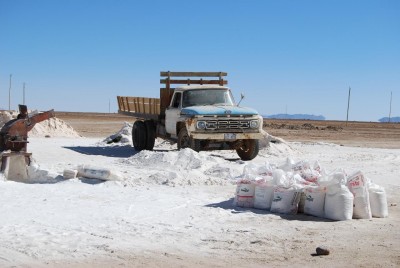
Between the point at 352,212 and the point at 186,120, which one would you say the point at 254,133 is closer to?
the point at 186,120

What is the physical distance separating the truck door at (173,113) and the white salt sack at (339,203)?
9.64 metres

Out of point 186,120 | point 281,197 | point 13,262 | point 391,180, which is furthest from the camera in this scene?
point 186,120

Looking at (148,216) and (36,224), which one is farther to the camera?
(148,216)

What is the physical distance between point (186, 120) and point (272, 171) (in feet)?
24.1

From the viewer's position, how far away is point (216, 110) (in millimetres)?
18078

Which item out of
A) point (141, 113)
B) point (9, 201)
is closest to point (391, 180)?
point (9, 201)

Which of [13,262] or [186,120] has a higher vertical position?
[186,120]

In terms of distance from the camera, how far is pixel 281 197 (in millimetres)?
10086

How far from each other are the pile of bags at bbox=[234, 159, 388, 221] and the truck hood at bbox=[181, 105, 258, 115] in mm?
7231

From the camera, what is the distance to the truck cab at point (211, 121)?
17891 millimetres

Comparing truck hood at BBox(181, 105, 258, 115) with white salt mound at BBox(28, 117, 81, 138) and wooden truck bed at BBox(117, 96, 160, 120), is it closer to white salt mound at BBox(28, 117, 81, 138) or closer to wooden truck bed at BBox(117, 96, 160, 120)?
wooden truck bed at BBox(117, 96, 160, 120)

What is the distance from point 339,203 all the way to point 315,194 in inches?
16.8

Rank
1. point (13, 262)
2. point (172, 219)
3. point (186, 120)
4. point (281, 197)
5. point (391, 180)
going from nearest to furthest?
point (13, 262) → point (172, 219) → point (281, 197) → point (391, 180) → point (186, 120)

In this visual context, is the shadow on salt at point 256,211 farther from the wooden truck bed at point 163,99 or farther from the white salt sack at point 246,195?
the wooden truck bed at point 163,99
